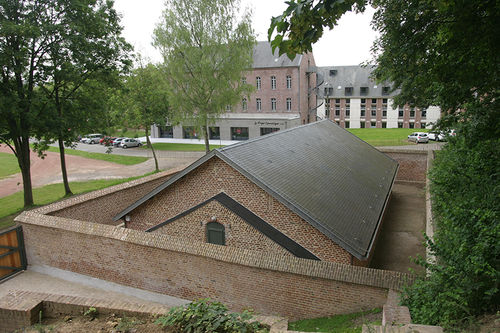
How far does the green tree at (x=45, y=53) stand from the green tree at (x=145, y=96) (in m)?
7.98

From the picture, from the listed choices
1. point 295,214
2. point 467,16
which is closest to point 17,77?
point 295,214

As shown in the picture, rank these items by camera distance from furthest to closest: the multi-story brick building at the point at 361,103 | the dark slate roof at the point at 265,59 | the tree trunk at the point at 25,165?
the multi-story brick building at the point at 361,103 < the dark slate roof at the point at 265,59 < the tree trunk at the point at 25,165

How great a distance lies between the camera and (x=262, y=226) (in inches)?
455

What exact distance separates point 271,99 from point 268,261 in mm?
41273

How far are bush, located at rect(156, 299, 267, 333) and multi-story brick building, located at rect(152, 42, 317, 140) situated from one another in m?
40.4

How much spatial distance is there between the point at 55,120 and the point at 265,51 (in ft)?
112

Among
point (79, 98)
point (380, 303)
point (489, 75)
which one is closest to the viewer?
point (489, 75)

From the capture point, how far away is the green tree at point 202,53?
30438 millimetres

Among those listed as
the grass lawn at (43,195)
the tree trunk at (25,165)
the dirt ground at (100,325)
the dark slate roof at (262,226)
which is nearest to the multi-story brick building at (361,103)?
the grass lawn at (43,195)

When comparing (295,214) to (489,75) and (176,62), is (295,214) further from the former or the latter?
(176,62)

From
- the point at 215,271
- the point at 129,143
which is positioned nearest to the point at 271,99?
the point at 129,143

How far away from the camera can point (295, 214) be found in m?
11.1

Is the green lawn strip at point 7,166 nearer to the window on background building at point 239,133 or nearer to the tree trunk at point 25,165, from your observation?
the tree trunk at point 25,165

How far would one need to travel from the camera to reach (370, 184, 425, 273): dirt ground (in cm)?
1394
